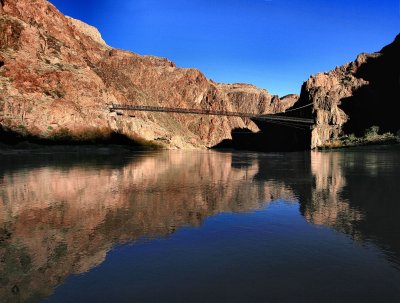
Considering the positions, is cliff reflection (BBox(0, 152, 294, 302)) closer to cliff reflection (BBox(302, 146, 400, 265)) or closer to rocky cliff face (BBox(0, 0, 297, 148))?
cliff reflection (BBox(302, 146, 400, 265))

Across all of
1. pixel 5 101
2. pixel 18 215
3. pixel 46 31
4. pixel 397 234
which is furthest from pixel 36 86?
pixel 397 234

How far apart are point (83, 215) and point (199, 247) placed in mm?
7489

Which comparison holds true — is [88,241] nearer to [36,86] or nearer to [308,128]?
[36,86]

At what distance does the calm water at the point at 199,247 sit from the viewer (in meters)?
8.94

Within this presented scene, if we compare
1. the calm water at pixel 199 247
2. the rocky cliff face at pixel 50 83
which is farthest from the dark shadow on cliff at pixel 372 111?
the calm water at pixel 199 247

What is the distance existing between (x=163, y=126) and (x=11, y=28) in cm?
8522

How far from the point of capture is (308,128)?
187 metres

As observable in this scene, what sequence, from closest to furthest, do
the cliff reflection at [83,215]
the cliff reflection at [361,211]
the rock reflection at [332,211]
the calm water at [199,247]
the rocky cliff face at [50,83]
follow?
the calm water at [199,247]
the cliff reflection at [83,215]
the cliff reflection at [361,211]
the rock reflection at [332,211]
the rocky cliff face at [50,83]

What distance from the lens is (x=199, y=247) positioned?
41.2 feet

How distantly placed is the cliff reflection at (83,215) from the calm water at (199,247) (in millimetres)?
60

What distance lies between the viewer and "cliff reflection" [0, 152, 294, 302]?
1059 cm

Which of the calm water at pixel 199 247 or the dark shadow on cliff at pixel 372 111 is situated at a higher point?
the dark shadow on cliff at pixel 372 111

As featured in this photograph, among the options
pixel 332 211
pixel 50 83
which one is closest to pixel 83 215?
pixel 332 211

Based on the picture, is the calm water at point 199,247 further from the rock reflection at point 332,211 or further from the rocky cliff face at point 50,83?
the rocky cliff face at point 50,83
